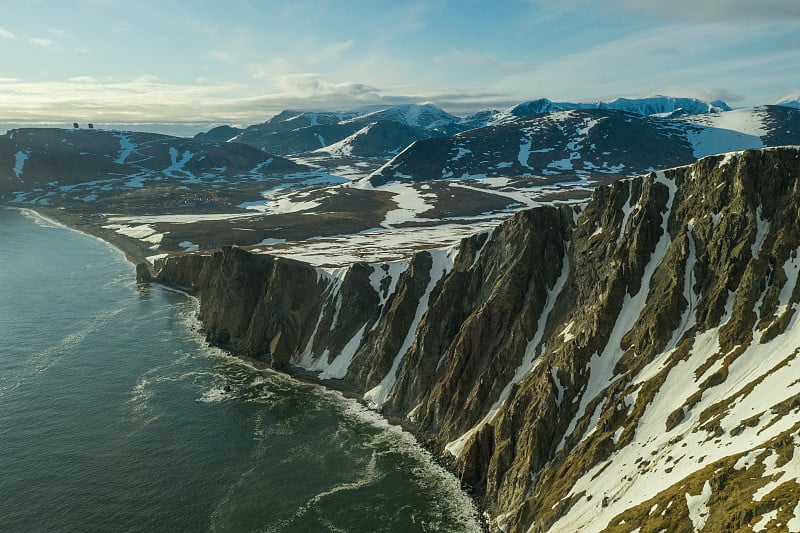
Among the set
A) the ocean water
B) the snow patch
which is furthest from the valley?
the ocean water

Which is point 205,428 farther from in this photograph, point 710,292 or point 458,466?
point 710,292

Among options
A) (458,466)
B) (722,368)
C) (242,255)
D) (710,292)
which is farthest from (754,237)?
(242,255)

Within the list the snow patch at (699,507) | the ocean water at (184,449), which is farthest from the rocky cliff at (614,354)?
the ocean water at (184,449)

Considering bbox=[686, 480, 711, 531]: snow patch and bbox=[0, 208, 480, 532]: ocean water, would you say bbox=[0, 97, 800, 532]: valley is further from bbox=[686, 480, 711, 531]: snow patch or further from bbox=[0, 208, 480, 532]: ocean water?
bbox=[0, 208, 480, 532]: ocean water

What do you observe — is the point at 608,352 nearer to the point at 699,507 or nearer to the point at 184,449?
the point at 699,507

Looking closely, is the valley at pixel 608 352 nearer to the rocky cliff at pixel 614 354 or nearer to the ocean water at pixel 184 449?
the rocky cliff at pixel 614 354

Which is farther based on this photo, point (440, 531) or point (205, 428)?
point (205, 428)
